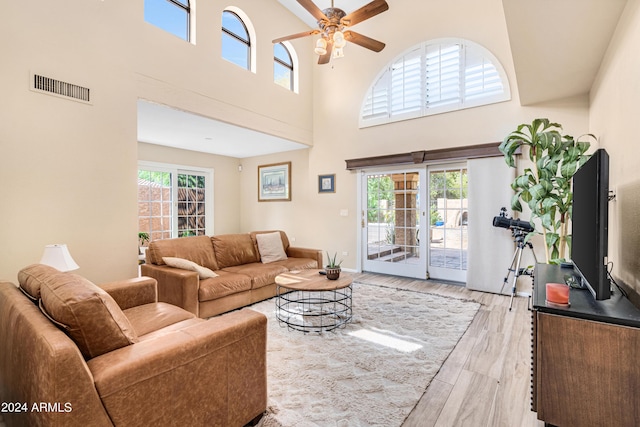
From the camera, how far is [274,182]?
6680mm

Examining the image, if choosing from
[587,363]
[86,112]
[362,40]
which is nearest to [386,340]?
[587,363]

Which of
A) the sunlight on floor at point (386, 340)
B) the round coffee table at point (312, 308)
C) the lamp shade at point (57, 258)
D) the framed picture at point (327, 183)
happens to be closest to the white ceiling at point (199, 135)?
the framed picture at point (327, 183)

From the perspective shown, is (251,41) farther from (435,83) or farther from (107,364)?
(107,364)

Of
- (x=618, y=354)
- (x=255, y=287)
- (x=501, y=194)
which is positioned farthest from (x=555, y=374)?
(x=501, y=194)

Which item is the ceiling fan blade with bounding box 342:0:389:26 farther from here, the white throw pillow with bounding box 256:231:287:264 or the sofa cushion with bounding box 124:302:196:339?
the sofa cushion with bounding box 124:302:196:339

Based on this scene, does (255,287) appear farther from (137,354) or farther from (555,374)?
(555,374)

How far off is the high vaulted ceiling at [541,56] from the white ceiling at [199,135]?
1cm

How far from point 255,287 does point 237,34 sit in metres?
3.91

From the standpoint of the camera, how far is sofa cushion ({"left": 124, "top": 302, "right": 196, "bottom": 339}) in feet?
6.27

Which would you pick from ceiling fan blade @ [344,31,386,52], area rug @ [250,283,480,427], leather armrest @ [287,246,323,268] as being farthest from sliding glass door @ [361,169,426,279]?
ceiling fan blade @ [344,31,386,52]

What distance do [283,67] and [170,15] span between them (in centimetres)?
207

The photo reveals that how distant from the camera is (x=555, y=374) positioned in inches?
57.6

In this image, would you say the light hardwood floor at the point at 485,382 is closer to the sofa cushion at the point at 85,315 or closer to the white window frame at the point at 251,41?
the sofa cushion at the point at 85,315

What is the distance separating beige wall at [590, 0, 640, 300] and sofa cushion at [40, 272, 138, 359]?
8.55 ft
